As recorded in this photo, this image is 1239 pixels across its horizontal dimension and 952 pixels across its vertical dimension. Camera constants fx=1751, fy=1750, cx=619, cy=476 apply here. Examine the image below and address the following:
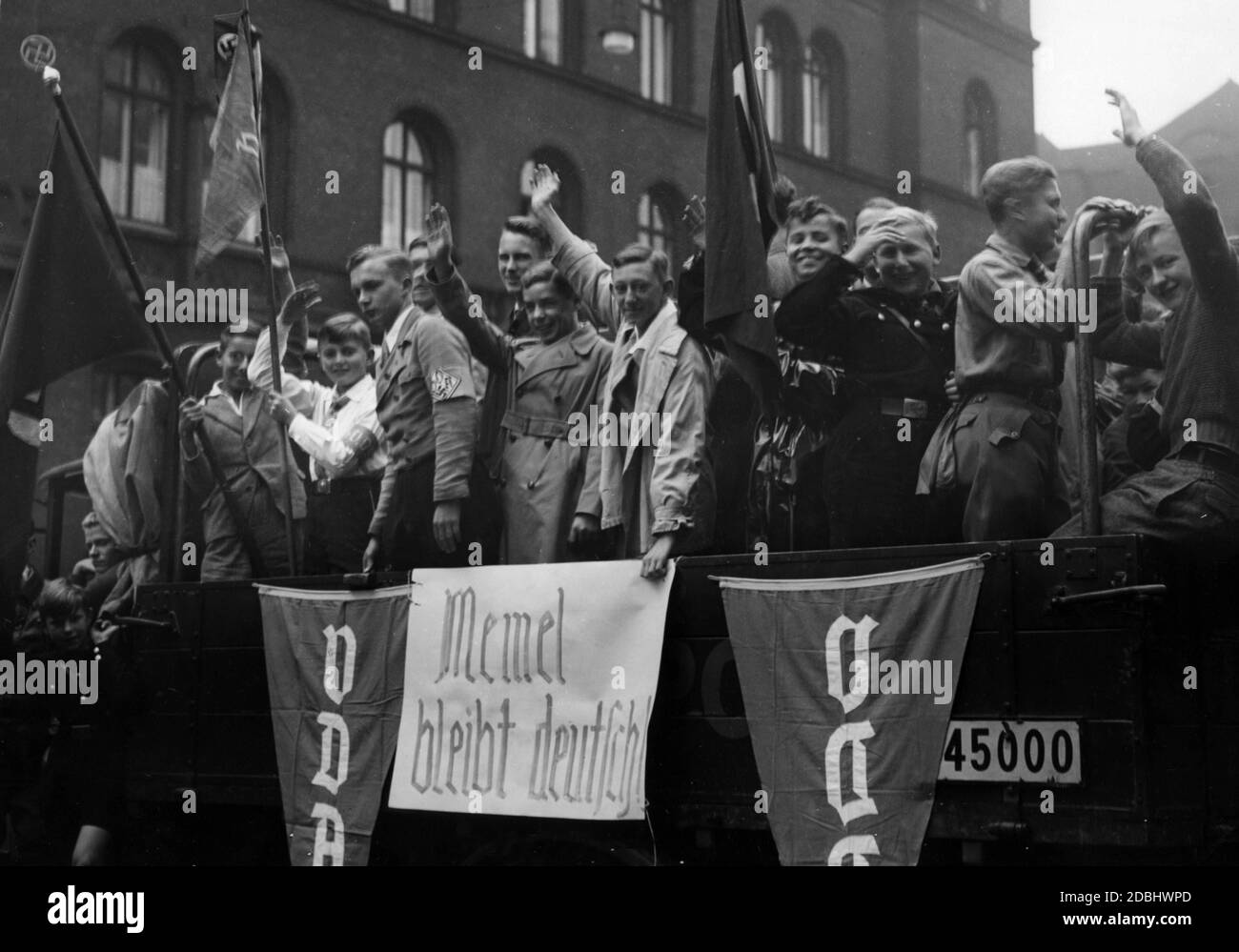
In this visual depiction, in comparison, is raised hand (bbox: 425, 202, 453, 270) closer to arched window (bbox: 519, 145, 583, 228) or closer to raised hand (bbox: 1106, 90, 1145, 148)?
arched window (bbox: 519, 145, 583, 228)

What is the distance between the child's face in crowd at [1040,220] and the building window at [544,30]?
1458 mm

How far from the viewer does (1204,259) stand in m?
4.13

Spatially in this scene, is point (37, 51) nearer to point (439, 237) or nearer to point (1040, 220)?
point (439, 237)

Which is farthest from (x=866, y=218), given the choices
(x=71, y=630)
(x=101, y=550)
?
(x=71, y=630)

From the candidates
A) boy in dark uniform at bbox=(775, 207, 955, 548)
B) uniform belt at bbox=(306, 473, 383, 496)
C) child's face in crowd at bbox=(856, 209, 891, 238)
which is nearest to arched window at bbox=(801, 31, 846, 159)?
child's face in crowd at bbox=(856, 209, 891, 238)

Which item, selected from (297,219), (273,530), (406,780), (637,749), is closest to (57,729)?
(273,530)

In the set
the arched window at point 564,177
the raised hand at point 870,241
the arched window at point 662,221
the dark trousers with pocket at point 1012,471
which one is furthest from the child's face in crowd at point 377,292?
the dark trousers with pocket at point 1012,471

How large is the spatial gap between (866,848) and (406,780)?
1587 millimetres

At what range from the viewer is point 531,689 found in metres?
5.09

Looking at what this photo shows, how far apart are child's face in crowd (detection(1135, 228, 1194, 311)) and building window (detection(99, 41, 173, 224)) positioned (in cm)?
314

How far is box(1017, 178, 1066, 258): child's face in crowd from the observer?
4340mm

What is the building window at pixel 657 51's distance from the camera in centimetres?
495
